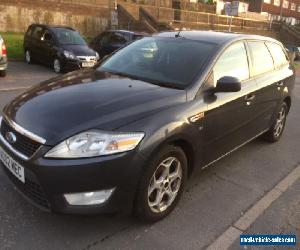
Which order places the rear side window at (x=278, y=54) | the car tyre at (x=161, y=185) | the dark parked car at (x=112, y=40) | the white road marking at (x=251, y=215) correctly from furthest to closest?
1. the dark parked car at (x=112, y=40)
2. the rear side window at (x=278, y=54)
3. the white road marking at (x=251, y=215)
4. the car tyre at (x=161, y=185)

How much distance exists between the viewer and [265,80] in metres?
5.36

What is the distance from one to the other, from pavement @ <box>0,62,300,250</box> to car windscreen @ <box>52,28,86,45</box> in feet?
34.1

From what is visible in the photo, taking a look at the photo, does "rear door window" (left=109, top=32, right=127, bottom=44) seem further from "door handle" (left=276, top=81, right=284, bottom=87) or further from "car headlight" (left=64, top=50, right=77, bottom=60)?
"door handle" (left=276, top=81, right=284, bottom=87)

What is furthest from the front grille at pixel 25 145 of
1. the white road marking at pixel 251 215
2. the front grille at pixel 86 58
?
the front grille at pixel 86 58

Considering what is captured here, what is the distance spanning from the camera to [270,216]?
402cm

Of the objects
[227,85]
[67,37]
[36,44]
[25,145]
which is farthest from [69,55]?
[25,145]

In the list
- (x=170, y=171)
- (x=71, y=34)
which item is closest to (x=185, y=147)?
(x=170, y=171)

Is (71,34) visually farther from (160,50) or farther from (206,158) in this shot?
(206,158)

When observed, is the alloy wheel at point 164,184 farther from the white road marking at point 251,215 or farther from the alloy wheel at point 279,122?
the alloy wheel at point 279,122

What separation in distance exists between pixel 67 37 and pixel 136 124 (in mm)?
12047

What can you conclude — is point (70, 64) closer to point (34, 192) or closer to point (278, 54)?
point (278, 54)

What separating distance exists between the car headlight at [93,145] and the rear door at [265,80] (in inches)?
99.1

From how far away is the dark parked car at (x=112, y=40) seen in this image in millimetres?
15873

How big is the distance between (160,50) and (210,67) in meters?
0.74
